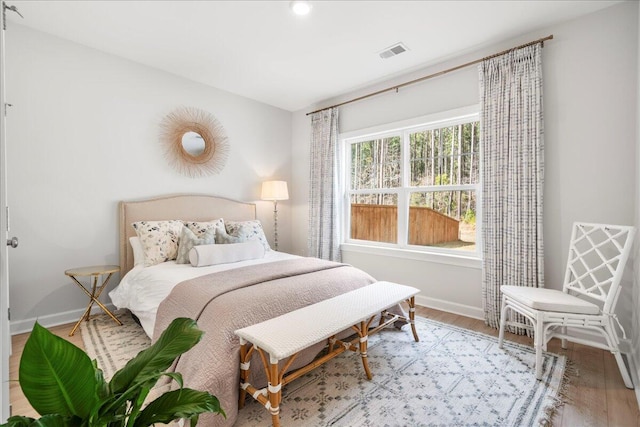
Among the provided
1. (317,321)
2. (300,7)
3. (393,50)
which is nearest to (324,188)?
(393,50)

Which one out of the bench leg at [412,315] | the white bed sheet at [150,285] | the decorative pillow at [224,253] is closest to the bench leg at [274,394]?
the white bed sheet at [150,285]

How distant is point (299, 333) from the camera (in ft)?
5.28

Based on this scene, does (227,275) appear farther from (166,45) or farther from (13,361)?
(166,45)

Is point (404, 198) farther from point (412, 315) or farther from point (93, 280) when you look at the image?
point (93, 280)

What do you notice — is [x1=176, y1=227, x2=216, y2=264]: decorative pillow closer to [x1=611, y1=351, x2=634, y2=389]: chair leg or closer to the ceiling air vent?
the ceiling air vent

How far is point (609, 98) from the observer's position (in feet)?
7.54

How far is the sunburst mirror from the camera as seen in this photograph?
343 centimetres

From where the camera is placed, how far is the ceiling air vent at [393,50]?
284 centimetres

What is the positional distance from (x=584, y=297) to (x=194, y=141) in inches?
162

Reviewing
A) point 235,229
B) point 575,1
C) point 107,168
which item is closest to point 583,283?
point 575,1

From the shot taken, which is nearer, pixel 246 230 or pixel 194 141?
pixel 246 230

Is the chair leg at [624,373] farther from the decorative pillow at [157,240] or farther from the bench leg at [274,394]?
the decorative pillow at [157,240]

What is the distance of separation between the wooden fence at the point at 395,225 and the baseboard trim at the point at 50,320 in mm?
2940

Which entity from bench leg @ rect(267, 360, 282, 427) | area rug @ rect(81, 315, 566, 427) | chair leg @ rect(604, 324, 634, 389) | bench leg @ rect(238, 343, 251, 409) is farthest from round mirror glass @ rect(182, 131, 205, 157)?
chair leg @ rect(604, 324, 634, 389)
